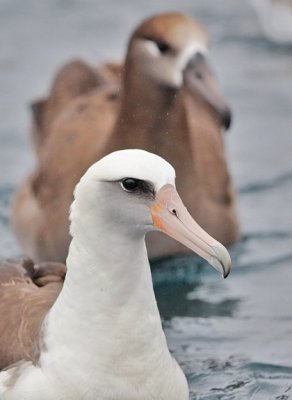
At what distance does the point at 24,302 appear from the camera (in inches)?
251

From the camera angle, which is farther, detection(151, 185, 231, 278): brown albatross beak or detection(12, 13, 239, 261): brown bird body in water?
detection(12, 13, 239, 261): brown bird body in water

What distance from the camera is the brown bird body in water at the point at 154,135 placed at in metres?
8.53

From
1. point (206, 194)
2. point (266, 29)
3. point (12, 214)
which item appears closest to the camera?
point (206, 194)

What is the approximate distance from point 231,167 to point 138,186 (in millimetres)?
5021

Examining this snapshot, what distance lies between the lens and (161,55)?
854 cm

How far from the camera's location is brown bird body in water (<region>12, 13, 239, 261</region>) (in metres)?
8.53

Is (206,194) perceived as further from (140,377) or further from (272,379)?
(140,377)

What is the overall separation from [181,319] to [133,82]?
1347 mm

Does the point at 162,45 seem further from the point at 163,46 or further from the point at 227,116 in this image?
the point at 227,116

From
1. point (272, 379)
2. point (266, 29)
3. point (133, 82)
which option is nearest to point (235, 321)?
point (272, 379)

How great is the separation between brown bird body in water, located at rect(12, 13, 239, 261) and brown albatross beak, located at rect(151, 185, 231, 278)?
2.79 meters

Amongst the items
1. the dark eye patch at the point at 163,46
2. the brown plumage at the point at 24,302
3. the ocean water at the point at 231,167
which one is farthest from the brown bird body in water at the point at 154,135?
the brown plumage at the point at 24,302

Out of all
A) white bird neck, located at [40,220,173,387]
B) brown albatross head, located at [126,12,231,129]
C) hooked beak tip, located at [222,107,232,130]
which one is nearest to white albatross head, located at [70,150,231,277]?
white bird neck, located at [40,220,173,387]

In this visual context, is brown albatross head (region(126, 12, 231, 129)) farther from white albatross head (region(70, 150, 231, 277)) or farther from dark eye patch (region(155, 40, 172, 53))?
white albatross head (region(70, 150, 231, 277))
